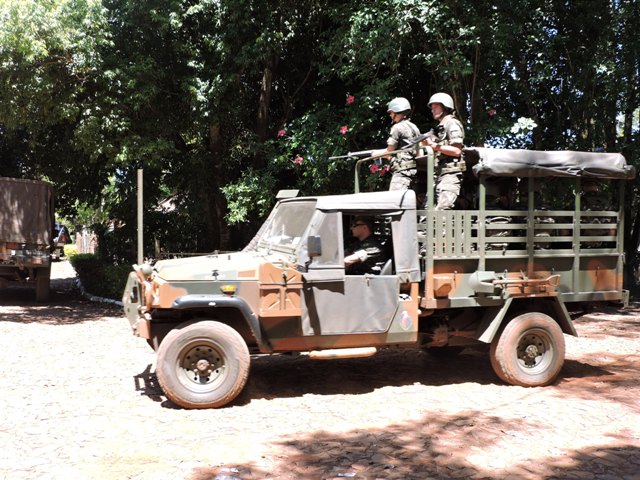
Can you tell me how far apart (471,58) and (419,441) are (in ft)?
27.4

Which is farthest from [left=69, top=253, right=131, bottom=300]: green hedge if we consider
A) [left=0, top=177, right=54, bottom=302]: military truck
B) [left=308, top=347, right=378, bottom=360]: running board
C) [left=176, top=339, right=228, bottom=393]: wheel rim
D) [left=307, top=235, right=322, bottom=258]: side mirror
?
[left=307, top=235, right=322, bottom=258]: side mirror

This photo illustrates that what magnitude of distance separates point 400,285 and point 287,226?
131 cm

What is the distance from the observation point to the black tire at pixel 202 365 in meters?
5.64

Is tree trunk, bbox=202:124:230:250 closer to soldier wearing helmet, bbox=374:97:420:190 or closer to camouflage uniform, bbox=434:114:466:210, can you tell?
soldier wearing helmet, bbox=374:97:420:190

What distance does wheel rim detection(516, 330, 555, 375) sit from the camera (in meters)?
6.70

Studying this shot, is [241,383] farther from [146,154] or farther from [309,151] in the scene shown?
[146,154]

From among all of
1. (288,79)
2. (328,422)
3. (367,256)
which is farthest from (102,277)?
(328,422)

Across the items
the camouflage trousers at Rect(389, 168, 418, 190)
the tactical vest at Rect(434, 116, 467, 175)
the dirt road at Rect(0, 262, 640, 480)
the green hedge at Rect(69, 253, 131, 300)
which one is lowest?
the dirt road at Rect(0, 262, 640, 480)

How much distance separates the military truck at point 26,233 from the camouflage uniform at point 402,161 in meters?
9.43

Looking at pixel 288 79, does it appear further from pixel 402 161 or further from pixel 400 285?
pixel 400 285

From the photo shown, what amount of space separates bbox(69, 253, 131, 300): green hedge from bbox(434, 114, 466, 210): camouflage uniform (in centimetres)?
932

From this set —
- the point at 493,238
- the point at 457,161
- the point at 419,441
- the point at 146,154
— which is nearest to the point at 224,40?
the point at 146,154

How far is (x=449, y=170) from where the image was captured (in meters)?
6.77

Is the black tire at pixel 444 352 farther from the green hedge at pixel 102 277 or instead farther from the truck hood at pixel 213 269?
the green hedge at pixel 102 277
